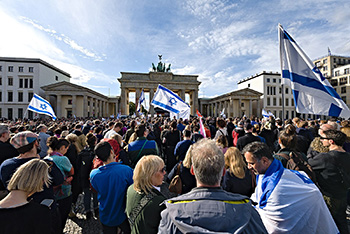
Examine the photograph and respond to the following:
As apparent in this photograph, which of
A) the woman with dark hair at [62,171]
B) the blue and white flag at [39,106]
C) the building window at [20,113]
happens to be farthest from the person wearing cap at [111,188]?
the building window at [20,113]

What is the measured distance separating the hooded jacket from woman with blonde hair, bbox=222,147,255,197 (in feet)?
6.01

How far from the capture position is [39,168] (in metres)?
1.98

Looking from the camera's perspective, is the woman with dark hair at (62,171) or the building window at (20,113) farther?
the building window at (20,113)

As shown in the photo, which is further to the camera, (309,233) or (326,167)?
(326,167)

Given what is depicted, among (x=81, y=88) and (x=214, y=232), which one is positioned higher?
(x=81, y=88)

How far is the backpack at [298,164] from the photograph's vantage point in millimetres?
2617

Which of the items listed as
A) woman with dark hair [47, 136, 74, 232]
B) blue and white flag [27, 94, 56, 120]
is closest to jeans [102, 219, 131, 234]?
woman with dark hair [47, 136, 74, 232]

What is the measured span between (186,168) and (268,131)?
15.5 feet

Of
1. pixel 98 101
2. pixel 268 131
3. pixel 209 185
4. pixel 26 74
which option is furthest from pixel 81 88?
pixel 209 185

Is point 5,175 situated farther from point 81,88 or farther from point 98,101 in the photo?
point 98,101

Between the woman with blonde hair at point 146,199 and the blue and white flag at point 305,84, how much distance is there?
4.64 meters

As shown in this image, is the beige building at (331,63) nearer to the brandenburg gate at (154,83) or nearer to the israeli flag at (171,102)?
the brandenburg gate at (154,83)

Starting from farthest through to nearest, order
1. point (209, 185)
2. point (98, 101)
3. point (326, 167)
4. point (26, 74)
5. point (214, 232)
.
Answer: point (98, 101)
point (26, 74)
point (326, 167)
point (209, 185)
point (214, 232)

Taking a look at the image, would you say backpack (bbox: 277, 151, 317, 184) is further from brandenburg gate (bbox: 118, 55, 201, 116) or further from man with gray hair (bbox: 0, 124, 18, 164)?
brandenburg gate (bbox: 118, 55, 201, 116)
